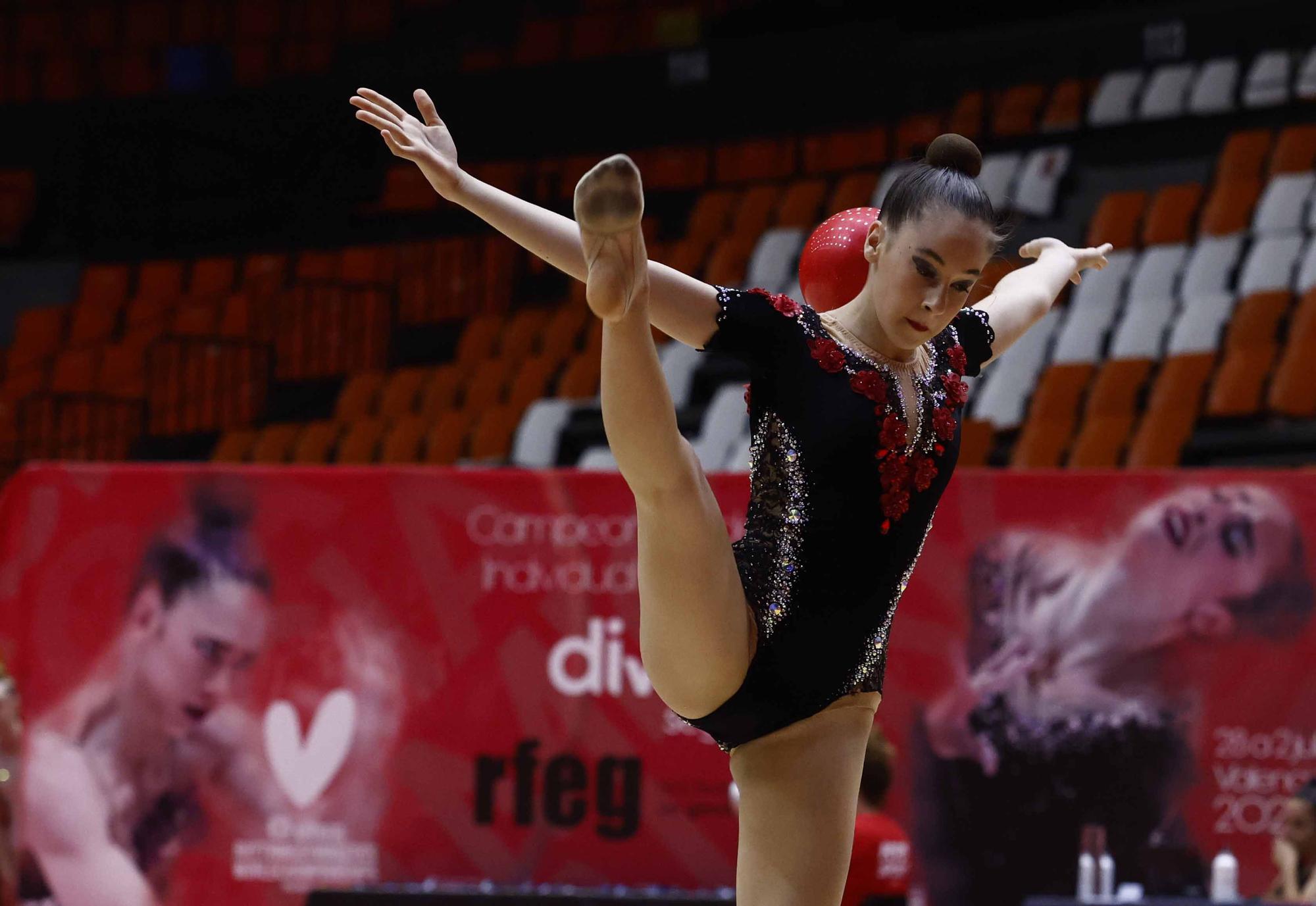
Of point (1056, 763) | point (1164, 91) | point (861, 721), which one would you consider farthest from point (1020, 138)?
point (861, 721)

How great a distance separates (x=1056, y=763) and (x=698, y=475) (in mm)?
3873

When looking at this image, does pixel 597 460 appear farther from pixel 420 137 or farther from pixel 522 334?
pixel 420 137

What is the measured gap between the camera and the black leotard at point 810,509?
7.33 ft

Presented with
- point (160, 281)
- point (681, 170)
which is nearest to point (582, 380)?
point (681, 170)

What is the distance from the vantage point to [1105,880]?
5.15 metres

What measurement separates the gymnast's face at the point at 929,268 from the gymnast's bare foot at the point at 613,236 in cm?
46

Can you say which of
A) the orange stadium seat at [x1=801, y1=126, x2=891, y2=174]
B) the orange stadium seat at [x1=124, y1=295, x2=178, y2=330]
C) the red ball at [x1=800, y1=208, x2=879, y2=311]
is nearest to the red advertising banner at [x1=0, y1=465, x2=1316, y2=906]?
the red ball at [x1=800, y1=208, x2=879, y2=311]

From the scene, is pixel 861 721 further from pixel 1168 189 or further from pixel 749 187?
pixel 749 187

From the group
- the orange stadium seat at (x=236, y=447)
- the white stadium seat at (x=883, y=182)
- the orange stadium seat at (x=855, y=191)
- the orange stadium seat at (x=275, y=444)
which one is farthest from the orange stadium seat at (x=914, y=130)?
the orange stadium seat at (x=236, y=447)

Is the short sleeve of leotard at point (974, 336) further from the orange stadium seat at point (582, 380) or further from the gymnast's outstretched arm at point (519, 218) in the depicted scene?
the orange stadium seat at point (582, 380)

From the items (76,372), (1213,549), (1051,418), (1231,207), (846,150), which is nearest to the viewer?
(1213,549)

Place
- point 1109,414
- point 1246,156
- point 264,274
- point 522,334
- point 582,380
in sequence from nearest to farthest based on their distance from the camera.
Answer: point 1109,414 < point 1246,156 < point 582,380 < point 522,334 < point 264,274

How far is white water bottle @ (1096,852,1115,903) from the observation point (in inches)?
202

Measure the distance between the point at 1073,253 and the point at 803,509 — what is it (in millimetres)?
942
